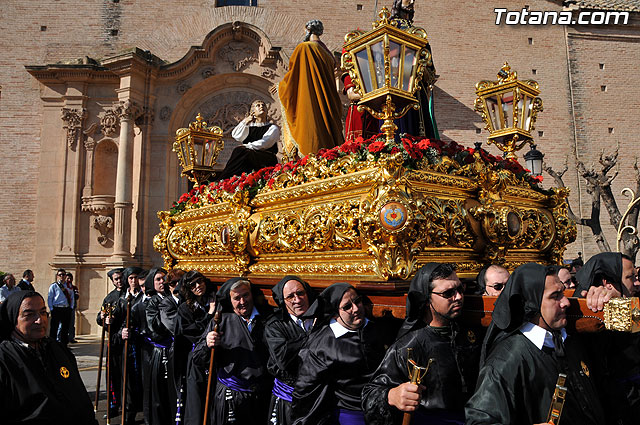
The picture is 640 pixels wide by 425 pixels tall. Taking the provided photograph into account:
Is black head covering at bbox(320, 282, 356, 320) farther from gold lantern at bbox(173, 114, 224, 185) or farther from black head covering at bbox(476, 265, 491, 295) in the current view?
gold lantern at bbox(173, 114, 224, 185)

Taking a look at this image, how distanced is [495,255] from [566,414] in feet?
5.64

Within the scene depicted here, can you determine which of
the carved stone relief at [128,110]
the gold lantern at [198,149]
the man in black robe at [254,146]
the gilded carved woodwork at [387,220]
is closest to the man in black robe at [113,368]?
the gold lantern at [198,149]

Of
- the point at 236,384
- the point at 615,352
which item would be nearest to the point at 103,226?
the point at 236,384

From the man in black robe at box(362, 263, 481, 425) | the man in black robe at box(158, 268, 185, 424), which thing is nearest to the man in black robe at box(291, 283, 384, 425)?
the man in black robe at box(362, 263, 481, 425)

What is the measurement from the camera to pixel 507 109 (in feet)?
14.5

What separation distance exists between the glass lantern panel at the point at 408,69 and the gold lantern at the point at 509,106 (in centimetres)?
148

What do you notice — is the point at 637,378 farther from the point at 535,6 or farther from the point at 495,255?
the point at 535,6

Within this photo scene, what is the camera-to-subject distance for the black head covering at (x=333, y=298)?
111 inches

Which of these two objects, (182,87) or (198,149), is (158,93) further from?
(198,149)

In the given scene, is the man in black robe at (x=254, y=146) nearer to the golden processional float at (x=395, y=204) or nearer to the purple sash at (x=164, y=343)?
the golden processional float at (x=395, y=204)

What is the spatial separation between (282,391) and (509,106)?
10.3 ft

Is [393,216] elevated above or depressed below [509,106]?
below

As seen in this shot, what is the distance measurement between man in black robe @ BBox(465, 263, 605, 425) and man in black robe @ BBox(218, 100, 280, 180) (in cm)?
406

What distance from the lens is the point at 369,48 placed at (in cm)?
316
